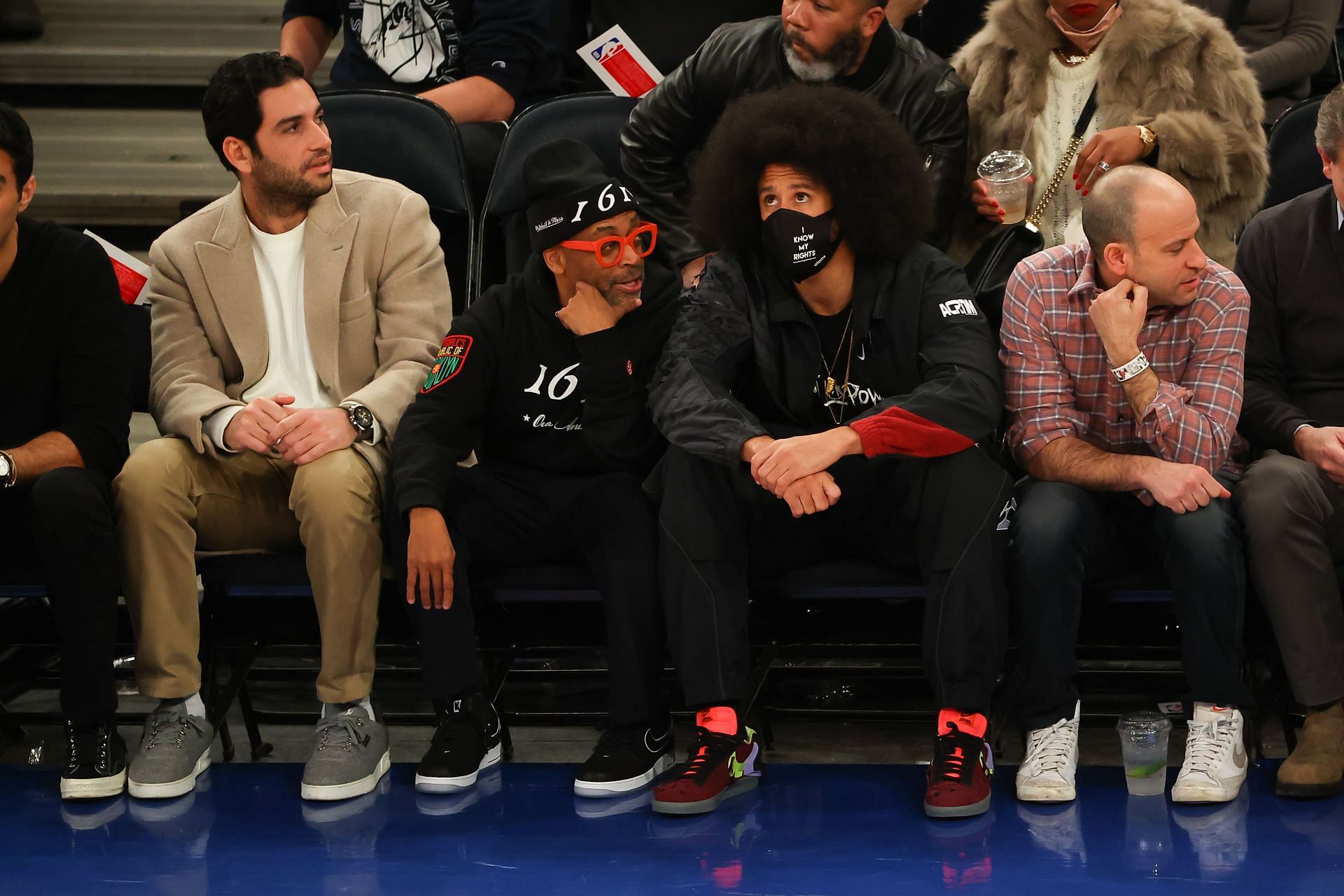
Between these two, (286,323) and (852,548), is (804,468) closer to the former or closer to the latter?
(852,548)

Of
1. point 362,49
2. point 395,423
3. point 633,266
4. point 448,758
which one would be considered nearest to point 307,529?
point 395,423

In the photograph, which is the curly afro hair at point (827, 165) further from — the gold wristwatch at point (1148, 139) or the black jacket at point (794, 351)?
the gold wristwatch at point (1148, 139)

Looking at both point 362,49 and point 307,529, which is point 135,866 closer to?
point 307,529

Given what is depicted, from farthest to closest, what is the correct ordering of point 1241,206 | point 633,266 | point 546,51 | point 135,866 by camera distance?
point 546,51
point 1241,206
point 633,266
point 135,866

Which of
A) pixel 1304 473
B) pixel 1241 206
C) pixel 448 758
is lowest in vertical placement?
pixel 448 758

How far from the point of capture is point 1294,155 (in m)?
3.75

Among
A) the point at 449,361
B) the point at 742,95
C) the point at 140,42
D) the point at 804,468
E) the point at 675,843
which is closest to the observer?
the point at 675,843

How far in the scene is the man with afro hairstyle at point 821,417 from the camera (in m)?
2.92

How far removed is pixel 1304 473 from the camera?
2.98m

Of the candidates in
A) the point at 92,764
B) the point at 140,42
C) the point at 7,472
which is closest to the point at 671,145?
the point at 7,472

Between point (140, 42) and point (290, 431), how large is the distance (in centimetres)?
288

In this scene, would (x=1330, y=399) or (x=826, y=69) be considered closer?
(x=1330, y=399)

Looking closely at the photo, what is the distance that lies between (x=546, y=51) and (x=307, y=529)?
1931 millimetres

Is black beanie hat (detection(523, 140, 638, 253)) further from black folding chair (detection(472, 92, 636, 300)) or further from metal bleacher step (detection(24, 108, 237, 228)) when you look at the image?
metal bleacher step (detection(24, 108, 237, 228))
